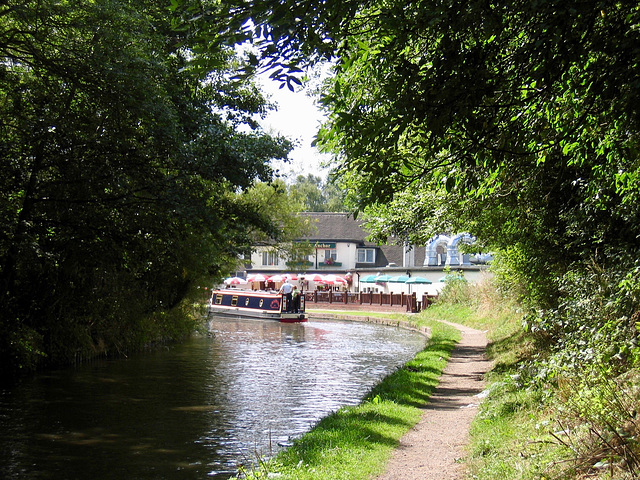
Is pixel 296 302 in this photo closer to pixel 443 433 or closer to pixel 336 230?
pixel 336 230

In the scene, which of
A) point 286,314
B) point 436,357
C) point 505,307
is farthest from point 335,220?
point 436,357

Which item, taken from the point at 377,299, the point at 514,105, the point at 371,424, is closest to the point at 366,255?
the point at 377,299

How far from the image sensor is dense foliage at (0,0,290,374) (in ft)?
37.9

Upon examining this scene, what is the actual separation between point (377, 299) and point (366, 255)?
59.3ft

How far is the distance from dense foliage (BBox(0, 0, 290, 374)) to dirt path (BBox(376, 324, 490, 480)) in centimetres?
583

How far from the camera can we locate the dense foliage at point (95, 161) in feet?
37.9

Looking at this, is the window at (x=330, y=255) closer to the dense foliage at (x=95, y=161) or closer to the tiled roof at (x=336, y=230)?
the tiled roof at (x=336, y=230)

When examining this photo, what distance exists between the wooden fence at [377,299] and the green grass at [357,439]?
26.8 metres

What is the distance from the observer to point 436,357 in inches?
661

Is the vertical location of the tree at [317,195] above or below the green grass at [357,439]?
above

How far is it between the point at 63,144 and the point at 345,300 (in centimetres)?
3217

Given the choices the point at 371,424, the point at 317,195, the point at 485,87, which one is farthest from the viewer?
the point at 317,195

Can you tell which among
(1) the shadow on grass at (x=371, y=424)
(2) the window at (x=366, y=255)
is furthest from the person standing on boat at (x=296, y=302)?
(2) the window at (x=366, y=255)

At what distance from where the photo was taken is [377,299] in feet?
139
